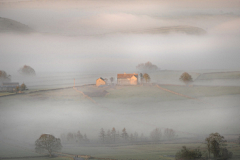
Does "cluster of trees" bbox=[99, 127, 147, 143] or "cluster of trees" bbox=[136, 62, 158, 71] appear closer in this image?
"cluster of trees" bbox=[99, 127, 147, 143]

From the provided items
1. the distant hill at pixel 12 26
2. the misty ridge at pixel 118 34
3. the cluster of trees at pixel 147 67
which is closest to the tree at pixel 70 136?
the misty ridge at pixel 118 34

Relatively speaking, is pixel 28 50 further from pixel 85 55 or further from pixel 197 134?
pixel 197 134

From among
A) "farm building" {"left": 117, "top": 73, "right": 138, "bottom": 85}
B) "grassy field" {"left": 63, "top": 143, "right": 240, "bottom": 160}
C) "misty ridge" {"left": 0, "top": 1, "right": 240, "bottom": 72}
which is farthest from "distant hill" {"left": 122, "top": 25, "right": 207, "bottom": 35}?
"grassy field" {"left": 63, "top": 143, "right": 240, "bottom": 160}

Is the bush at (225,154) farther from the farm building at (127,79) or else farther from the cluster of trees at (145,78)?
the farm building at (127,79)

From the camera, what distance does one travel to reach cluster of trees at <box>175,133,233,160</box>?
470 centimetres

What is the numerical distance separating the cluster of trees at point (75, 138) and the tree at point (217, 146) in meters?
2.75

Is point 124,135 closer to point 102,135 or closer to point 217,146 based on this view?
point 102,135

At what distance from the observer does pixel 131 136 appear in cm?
511

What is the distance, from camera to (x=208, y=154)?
4.78m

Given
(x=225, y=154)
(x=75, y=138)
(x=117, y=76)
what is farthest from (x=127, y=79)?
(x=225, y=154)

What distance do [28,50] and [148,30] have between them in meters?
3.05

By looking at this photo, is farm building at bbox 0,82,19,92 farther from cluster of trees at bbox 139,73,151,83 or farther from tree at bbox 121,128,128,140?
cluster of trees at bbox 139,73,151,83

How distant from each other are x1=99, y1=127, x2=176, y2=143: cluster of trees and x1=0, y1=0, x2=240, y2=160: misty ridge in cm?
2

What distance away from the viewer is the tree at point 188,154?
4708 millimetres
